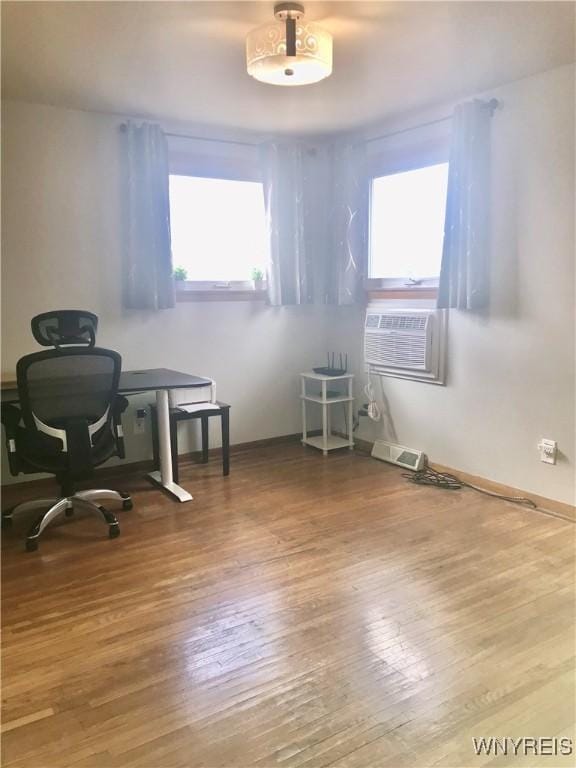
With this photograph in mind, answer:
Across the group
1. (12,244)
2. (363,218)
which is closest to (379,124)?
(363,218)

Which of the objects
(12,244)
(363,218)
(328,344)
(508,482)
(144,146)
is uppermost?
(144,146)

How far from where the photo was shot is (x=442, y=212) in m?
3.87

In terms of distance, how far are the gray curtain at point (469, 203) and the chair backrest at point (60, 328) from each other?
2224mm

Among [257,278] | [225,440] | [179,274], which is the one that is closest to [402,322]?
[257,278]

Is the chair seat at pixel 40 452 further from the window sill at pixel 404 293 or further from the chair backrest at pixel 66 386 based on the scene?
the window sill at pixel 404 293

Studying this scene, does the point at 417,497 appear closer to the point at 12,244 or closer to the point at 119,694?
the point at 119,694

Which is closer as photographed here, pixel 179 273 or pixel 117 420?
pixel 117 420

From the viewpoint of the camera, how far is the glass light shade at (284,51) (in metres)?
2.46

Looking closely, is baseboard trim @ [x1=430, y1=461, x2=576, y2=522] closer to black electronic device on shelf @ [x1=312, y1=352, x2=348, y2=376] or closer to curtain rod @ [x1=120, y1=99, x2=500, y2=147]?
black electronic device on shelf @ [x1=312, y1=352, x2=348, y2=376]

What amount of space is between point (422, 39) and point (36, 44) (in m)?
1.81

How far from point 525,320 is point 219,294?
218cm

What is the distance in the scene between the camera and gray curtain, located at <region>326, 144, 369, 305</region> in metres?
4.37

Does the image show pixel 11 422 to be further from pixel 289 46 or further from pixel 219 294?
pixel 289 46

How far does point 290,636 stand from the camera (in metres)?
2.12
